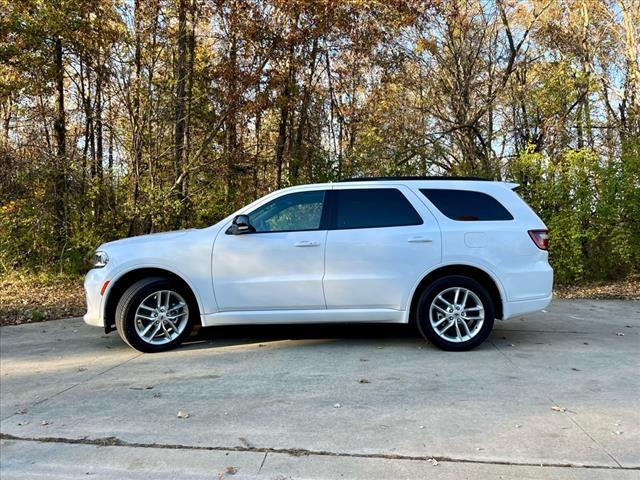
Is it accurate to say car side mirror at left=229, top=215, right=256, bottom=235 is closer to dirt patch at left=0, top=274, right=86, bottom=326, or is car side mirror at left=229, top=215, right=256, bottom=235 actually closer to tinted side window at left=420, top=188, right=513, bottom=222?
tinted side window at left=420, top=188, right=513, bottom=222

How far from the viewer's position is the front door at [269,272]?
5.64 m

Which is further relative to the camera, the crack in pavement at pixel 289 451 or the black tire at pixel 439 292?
the black tire at pixel 439 292

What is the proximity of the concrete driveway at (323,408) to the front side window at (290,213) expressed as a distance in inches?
53.1

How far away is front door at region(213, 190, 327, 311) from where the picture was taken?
18.5 feet

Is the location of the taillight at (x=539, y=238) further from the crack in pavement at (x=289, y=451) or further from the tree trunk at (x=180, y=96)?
the tree trunk at (x=180, y=96)

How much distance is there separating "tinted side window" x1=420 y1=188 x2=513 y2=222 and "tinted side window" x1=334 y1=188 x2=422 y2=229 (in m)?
0.30

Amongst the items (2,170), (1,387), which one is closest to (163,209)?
(2,170)

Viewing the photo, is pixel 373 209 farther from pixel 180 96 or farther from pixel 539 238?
pixel 180 96

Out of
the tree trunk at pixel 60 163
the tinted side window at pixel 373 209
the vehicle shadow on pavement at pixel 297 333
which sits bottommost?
the vehicle shadow on pavement at pixel 297 333

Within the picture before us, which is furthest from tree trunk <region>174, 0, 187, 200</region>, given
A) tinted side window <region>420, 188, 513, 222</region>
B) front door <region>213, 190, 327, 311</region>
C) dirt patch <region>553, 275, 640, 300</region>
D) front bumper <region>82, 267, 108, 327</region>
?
dirt patch <region>553, 275, 640, 300</region>

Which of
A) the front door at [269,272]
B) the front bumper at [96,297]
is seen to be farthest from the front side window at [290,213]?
the front bumper at [96,297]

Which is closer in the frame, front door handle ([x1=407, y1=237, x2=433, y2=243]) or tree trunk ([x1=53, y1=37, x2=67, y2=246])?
front door handle ([x1=407, y1=237, x2=433, y2=243])

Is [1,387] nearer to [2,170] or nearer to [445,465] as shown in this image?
[445,465]

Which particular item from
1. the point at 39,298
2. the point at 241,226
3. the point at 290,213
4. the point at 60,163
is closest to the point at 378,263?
the point at 290,213
